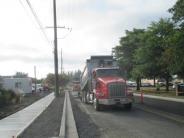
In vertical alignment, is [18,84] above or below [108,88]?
above

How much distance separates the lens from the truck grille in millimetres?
29672

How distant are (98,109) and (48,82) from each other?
382 ft

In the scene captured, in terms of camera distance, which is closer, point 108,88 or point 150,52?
point 108,88

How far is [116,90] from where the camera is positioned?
2978 centimetres

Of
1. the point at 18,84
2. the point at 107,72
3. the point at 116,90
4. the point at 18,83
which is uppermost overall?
the point at 18,83

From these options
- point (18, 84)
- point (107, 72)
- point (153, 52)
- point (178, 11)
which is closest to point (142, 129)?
point (107, 72)

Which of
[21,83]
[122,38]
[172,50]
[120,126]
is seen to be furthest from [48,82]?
[120,126]

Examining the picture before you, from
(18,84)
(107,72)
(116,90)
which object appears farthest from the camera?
(18,84)

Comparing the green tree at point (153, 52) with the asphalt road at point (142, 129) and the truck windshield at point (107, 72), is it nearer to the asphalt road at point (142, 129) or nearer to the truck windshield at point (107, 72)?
the truck windshield at point (107, 72)

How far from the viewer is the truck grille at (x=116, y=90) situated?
2967 centimetres

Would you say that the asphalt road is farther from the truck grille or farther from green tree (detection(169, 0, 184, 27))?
green tree (detection(169, 0, 184, 27))

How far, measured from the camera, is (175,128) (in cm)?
1877

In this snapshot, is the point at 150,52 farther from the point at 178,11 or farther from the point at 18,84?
the point at 178,11

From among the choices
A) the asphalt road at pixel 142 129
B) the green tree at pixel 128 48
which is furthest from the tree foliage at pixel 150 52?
the asphalt road at pixel 142 129
